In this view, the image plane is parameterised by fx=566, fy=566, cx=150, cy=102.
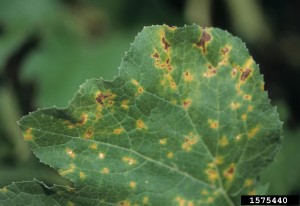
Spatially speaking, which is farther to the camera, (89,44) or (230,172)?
(89,44)

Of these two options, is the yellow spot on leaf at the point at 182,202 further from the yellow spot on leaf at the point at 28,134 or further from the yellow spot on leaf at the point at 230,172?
the yellow spot on leaf at the point at 28,134

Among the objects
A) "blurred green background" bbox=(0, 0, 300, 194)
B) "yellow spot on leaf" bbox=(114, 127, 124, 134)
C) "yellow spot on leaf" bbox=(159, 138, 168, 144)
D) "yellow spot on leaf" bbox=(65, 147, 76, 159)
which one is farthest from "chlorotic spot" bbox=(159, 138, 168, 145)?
"blurred green background" bbox=(0, 0, 300, 194)

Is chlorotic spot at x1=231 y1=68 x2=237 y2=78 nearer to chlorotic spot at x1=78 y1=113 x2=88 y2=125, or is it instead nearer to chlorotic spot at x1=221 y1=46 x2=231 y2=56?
chlorotic spot at x1=221 y1=46 x2=231 y2=56

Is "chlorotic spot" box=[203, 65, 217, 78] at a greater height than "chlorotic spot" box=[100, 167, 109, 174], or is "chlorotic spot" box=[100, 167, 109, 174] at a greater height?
"chlorotic spot" box=[203, 65, 217, 78]

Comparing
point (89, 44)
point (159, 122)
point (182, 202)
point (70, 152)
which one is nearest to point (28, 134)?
point (70, 152)

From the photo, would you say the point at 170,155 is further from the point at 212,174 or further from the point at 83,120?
the point at 83,120

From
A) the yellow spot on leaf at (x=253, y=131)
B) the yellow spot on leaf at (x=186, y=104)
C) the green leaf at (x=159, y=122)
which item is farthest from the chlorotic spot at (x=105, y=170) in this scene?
the yellow spot on leaf at (x=253, y=131)
